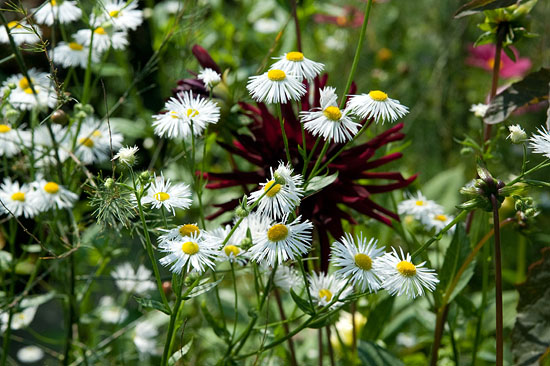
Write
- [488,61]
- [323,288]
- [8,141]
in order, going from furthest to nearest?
1. [488,61]
2. [8,141]
3. [323,288]

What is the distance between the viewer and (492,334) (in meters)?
0.80

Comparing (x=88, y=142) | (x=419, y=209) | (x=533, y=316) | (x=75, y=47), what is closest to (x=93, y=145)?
(x=88, y=142)

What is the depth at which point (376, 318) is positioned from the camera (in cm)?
60

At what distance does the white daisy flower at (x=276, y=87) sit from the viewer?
40cm

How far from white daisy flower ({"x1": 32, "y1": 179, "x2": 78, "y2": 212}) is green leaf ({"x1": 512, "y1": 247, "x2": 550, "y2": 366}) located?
1.40ft

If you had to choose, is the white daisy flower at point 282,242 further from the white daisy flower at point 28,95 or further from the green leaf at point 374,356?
the white daisy flower at point 28,95

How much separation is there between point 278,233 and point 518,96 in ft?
0.94

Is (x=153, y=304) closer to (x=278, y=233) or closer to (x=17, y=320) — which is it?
(x=278, y=233)

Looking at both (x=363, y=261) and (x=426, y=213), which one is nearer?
(x=363, y=261)

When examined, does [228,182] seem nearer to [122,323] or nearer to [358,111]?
[358,111]

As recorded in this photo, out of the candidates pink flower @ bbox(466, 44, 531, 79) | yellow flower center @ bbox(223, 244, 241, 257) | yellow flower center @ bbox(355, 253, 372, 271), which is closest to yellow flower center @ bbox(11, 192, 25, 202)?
yellow flower center @ bbox(223, 244, 241, 257)

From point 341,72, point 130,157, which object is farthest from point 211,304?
point 341,72

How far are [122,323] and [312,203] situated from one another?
37 centimetres

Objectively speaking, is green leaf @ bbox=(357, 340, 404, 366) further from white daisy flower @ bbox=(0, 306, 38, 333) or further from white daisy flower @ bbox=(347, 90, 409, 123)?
white daisy flower @ bbox=(0, 306, 38, 333)
